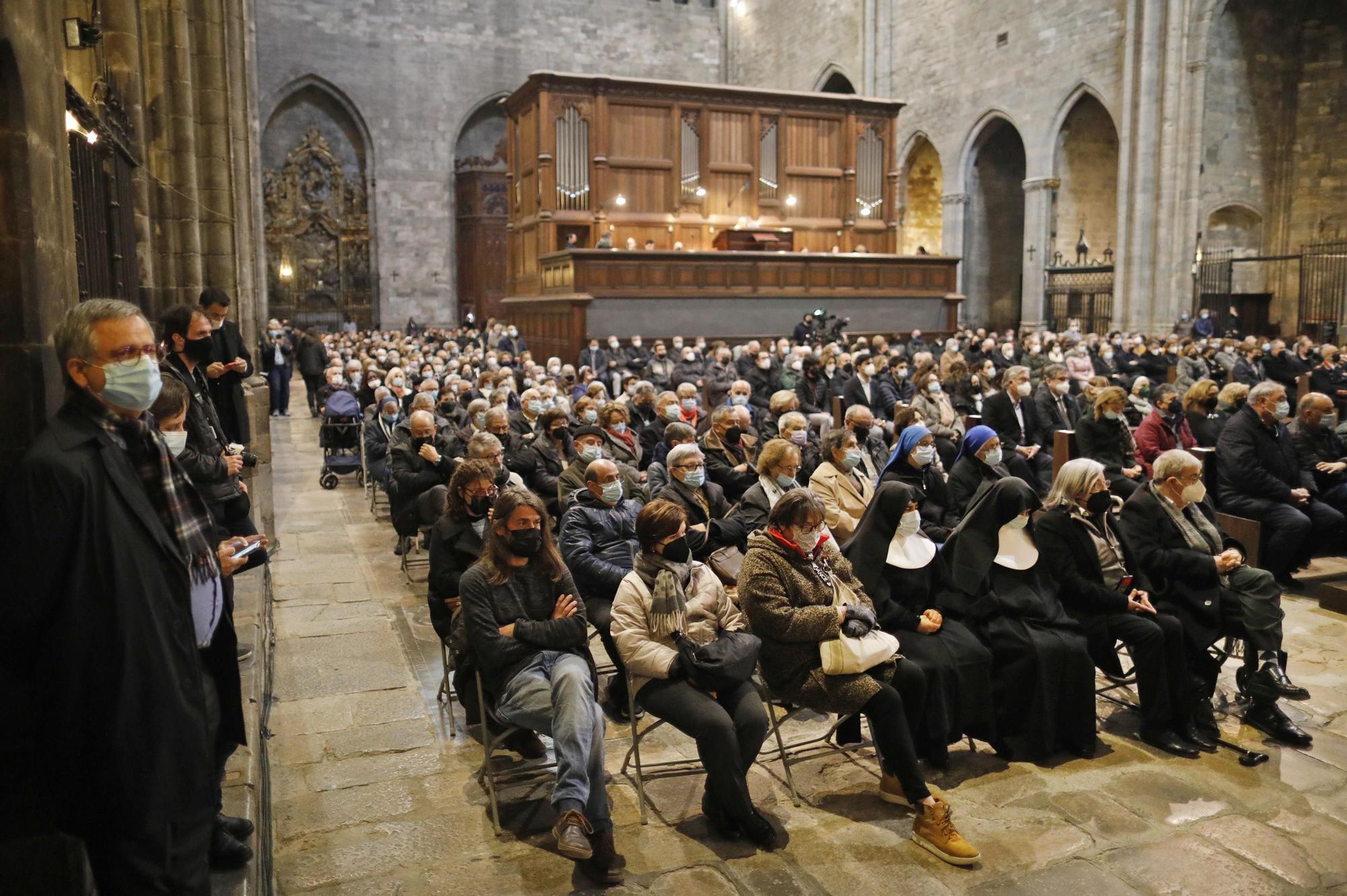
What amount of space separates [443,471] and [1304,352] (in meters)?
12.3

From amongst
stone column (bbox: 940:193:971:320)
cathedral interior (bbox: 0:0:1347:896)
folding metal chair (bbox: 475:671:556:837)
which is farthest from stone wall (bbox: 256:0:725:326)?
folding metal chair (bbox: 475:671:556:837)

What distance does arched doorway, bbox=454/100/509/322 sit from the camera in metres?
27.6

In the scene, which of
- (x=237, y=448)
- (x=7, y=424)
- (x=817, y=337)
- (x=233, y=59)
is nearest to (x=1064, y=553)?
(x=237, y=448)

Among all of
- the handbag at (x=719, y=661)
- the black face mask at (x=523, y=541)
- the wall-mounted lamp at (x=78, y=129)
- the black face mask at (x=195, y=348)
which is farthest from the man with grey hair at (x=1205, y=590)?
the wall-mounted lamp at (x=78, y=129)

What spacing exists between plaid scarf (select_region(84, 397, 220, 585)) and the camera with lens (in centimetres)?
177

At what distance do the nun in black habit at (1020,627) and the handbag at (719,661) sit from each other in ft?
3.98

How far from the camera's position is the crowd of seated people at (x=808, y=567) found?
357cm

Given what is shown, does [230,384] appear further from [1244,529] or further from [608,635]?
[1244,529]

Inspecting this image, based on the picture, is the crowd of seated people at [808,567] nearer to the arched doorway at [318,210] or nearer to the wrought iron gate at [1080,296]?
the wrought iron gate at [1080,296]

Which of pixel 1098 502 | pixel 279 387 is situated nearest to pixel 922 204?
pixel 279 387

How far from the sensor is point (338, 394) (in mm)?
10547

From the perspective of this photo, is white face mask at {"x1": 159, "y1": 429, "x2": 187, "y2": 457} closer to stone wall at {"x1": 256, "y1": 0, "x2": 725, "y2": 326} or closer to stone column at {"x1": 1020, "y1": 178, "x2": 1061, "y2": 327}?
stone column at {"x1": 1020, "y1": 178, "x2": 1061, "y2": 327}

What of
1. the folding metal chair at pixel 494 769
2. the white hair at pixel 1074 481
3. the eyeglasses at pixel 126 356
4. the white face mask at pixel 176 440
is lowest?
the folding metal chair at pixel 494 769

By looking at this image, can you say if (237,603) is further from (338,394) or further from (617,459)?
(338,394)
